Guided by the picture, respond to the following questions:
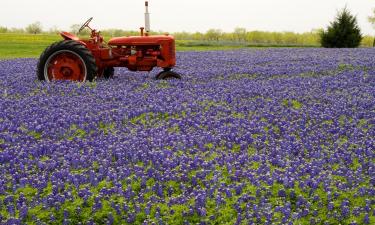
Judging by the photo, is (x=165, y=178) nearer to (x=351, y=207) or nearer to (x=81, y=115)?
(x=351, y=207)

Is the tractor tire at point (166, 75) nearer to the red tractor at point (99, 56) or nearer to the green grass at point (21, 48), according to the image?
the red tractor at point (99, 56)

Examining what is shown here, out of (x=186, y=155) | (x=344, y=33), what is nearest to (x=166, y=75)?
(x=186, y=155)

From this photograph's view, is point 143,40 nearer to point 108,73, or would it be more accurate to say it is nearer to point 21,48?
point 108,73

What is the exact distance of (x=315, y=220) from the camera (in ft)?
18.6

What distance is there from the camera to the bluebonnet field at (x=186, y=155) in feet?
19.1

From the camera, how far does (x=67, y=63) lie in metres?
14.2

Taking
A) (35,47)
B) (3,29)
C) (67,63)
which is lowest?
(67,63)

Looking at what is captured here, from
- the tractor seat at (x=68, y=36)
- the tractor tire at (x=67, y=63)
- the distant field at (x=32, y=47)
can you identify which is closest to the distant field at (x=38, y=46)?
the distant field at (x=32, y=47)

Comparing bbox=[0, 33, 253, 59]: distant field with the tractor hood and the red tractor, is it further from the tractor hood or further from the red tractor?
the tractor hood

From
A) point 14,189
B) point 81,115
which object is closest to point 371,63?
point 81,115

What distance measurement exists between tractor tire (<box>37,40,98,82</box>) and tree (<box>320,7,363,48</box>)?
33.8m

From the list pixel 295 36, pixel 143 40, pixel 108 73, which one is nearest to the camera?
pixel 143 40

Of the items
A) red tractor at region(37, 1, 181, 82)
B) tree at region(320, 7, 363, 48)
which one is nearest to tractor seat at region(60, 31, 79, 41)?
red tractor at region(37, 1, 181, 82)

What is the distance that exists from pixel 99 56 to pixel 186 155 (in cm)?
791
